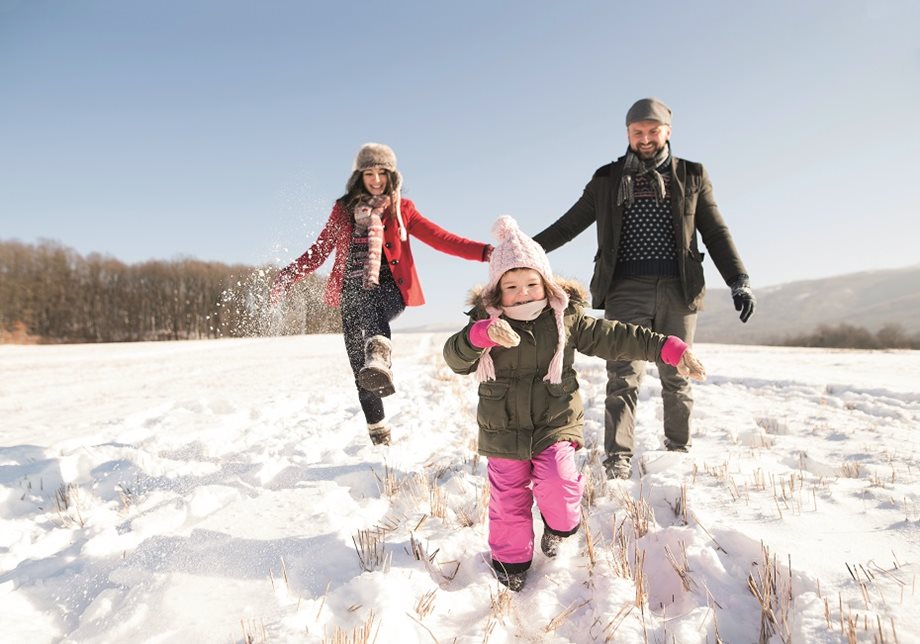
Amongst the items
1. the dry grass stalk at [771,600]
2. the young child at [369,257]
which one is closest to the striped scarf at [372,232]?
the young child at [369,257]

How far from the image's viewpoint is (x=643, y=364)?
3.50m

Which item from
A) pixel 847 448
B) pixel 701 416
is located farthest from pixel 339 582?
pixel 701 416

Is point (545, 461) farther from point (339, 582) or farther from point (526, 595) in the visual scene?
point (339, 582)

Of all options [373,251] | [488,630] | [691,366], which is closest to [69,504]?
[373,251]

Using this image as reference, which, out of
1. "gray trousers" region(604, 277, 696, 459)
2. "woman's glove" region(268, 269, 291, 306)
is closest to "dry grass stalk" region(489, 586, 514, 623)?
"gray trousers" region(604, 277, 696, 459)

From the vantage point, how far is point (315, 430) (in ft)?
15.3

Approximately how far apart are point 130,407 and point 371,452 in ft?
13.7

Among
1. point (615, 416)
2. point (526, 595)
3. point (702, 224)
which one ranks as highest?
point (702, 224)

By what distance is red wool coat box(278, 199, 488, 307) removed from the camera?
386 centimetres

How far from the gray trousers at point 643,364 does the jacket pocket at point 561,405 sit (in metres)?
1.19

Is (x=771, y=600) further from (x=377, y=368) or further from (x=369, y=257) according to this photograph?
(x=369, y=257)

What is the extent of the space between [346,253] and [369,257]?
0.23 metres

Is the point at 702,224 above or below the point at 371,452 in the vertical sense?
above

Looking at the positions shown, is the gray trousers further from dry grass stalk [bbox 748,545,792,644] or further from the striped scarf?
the striped scarf
